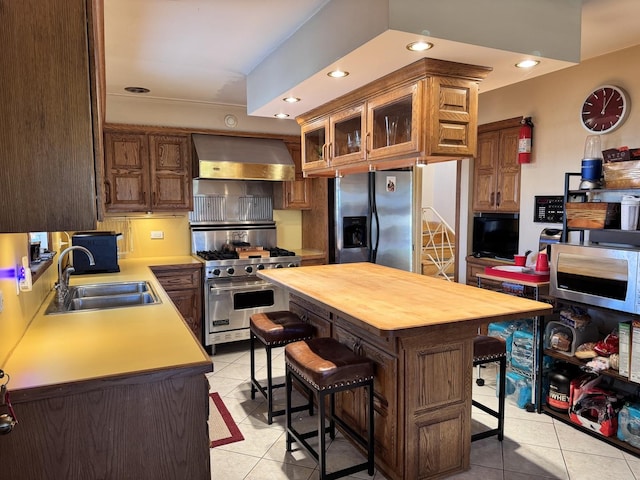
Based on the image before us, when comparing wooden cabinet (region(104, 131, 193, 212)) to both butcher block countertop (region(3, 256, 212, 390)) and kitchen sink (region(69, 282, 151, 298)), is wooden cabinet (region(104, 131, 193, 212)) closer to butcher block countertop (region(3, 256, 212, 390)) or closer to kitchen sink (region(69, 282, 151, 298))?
kitchen sink (region(69, 282, 151, 298))

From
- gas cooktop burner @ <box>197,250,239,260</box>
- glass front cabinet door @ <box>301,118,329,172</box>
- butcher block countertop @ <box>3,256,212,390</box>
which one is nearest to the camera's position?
butcher block countertop @ <box>3,256,212,390</box>

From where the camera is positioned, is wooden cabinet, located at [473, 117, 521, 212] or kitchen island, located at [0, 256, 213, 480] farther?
wooden cabinet, located at [473, 117, 521, 212]

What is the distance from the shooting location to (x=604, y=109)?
3.34m

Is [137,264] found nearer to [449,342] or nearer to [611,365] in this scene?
[449,342]

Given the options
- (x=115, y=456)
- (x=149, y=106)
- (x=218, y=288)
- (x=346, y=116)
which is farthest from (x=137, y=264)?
(x=115, y=456)

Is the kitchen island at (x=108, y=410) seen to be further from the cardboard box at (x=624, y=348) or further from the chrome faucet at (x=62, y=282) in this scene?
the cardboard box at (x=624, y=348)

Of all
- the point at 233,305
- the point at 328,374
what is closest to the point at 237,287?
the point at 233,305

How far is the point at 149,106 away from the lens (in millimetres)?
4473

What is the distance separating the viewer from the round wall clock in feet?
10.5

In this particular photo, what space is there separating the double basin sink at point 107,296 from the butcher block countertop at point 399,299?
0.87 m

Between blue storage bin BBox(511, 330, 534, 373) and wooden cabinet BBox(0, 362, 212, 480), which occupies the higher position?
wooden cabinet BBox(0, 362, 212, 480)

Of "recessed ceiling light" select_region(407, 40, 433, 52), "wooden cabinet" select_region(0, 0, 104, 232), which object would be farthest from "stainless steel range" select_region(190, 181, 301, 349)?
"wooden cabinet" select_region(0, 0, 104, 232)

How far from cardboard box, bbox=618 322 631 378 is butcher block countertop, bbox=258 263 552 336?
0.73 meters

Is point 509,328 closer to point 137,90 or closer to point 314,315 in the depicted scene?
point 314,315
